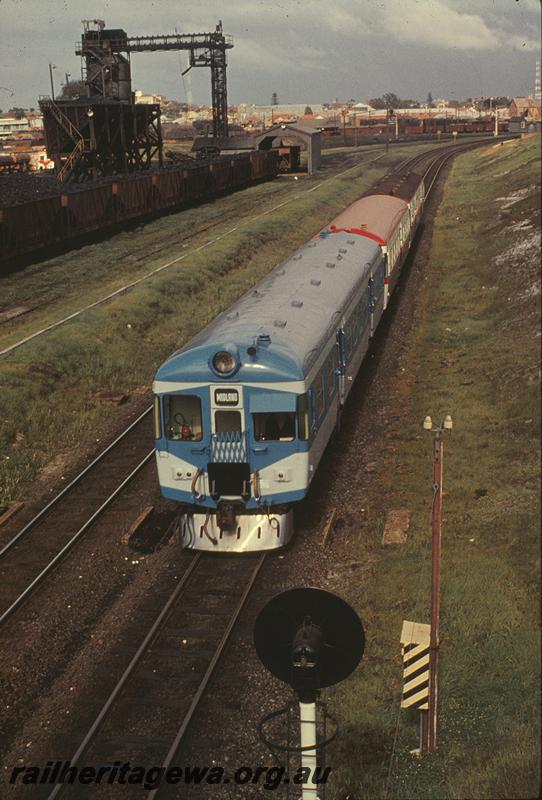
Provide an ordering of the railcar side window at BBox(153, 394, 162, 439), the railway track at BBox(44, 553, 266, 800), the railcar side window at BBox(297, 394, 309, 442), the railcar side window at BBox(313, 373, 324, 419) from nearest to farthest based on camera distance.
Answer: the railway track at BBox(44, 553, 266, 800) < the railcar side window at BBox(297, 394, 309, 442) < the railcar side window at BBox(153, 394, 162, 439) < the railcar side window at BBox(313, 373, 324, 419)

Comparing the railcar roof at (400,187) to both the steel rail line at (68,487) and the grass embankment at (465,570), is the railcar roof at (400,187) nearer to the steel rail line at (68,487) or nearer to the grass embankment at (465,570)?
the grass embankment at (465,570)

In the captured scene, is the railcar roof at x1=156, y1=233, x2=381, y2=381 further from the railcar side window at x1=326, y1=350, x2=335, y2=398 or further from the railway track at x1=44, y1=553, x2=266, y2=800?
the railway track at x1=44, y1=553, x2=266, y2=800

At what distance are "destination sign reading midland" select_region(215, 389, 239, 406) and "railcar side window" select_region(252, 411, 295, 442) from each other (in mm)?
508

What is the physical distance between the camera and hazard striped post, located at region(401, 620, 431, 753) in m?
11.1

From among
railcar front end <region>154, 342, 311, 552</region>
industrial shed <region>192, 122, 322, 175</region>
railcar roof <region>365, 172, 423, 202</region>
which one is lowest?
railcar front end <region>154, 342, 311, 552</region>

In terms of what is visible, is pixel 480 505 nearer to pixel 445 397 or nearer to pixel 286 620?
pixel 445 397

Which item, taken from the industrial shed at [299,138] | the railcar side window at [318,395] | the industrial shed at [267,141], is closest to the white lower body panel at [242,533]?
the railcar side window at [318,395]

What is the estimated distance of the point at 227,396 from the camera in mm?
15273

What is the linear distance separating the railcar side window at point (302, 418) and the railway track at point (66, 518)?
5667mm

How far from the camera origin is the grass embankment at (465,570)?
1074 cm

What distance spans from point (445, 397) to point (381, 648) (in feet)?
39.2

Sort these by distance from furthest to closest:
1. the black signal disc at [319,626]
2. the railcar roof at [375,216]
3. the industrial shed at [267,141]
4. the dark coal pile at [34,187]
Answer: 1. the industrial shed at [267,141]
2. the dark coal pile at [34,187]
3. the railcar roof at [375,216]
4. the black signal disc at [319,626]

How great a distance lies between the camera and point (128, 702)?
1277 cm

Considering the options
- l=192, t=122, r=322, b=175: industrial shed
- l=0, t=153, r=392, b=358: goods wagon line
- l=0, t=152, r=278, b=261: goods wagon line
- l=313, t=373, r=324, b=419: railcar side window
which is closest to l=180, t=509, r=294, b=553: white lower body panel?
l=313, t=373, r=324, b=419: railcar side window
